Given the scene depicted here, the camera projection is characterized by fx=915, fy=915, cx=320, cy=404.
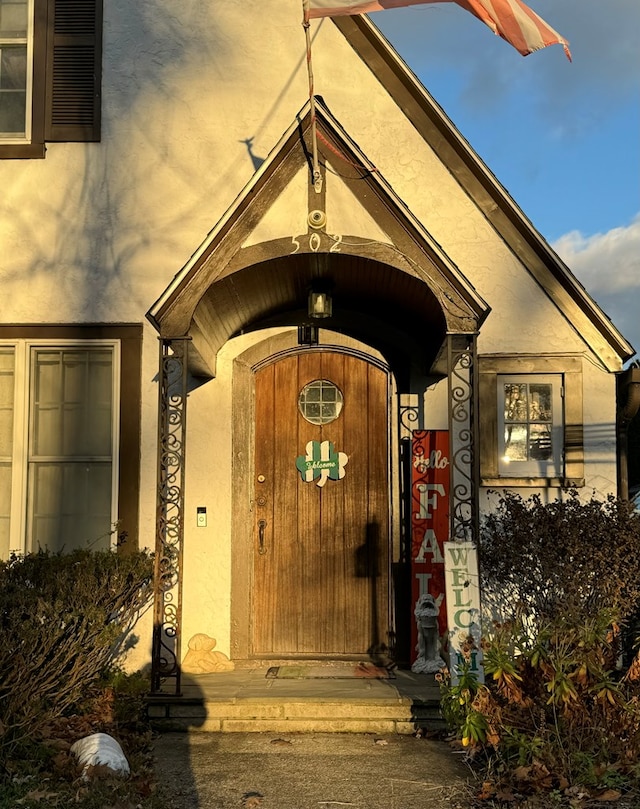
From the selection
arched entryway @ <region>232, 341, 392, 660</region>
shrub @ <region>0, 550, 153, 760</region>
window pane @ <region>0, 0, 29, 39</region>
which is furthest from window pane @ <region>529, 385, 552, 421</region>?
window pane @ <region>0, 0, 29, 39</region>

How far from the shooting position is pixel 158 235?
7.73m

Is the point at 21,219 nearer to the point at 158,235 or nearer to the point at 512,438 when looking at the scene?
the point at 158,235

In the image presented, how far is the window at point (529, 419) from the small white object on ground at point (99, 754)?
3.63 metres

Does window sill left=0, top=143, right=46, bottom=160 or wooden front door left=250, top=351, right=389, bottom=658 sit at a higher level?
window sill left=0, top=143, right=46, bottom=160

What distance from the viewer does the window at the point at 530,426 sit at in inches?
293

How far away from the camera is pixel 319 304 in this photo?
7.13 m

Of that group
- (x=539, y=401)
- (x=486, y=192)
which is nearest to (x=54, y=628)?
(x=539, y=401)

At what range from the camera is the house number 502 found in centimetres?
639

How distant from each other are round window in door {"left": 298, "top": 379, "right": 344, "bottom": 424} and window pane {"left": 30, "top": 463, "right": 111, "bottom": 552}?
1742 millimetres

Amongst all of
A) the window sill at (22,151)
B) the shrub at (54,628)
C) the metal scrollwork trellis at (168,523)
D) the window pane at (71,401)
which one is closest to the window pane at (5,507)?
the window pane at (71,401)

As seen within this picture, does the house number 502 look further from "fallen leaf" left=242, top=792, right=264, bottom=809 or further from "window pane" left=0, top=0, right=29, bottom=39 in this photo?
"window pane" left=0, top=0, right=29, bottom=39

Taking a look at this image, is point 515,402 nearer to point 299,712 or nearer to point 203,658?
point 299,712

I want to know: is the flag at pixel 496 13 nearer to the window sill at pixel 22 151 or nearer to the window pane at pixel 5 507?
the window sill at pixel 22 151

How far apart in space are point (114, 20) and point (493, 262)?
388 centimetres
